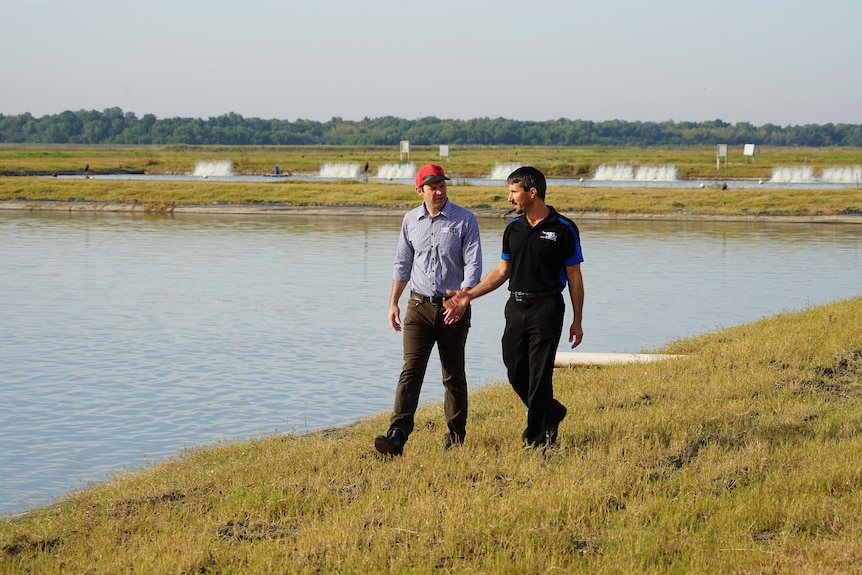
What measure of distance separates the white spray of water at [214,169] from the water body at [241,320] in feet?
155

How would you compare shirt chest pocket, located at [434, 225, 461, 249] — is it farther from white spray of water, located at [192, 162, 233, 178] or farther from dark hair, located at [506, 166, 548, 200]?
white spray of water, located at [192, 162, 233, 178]

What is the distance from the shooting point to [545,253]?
27.8ft

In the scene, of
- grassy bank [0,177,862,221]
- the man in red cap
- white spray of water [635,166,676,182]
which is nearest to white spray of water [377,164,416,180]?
white spray of water [635,166,676,182]

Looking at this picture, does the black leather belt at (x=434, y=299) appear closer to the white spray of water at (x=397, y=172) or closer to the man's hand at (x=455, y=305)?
the man's hand at (x=455, y=305)

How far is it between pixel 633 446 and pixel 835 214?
42802mm

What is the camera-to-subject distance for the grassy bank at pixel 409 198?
5063cm

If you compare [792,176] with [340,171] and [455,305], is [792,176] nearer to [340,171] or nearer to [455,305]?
[340,171]

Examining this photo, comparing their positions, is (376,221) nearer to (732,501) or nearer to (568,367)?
(568,367)

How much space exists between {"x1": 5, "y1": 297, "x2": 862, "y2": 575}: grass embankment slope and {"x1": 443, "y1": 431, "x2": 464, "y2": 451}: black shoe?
0.11 metres

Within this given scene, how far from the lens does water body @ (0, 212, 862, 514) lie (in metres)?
12.4

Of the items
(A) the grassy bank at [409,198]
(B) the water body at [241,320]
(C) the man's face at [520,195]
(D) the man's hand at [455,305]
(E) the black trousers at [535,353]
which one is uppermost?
(C) the man's face at [520,195]

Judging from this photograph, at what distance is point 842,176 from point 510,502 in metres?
80.0

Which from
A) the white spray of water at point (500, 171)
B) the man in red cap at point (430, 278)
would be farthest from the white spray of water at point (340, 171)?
→ the man in red cap at point (430, 278)

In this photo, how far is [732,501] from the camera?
7.34 meters
